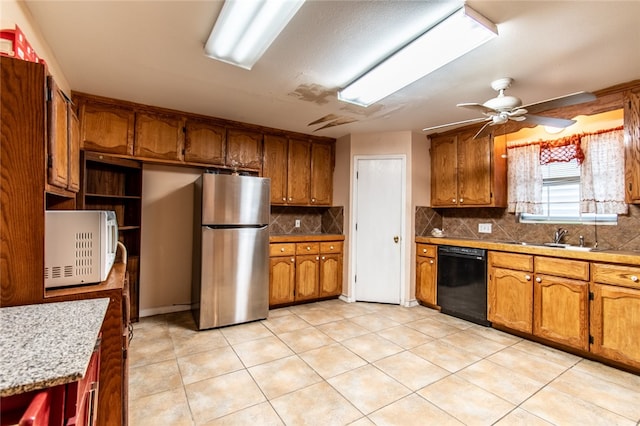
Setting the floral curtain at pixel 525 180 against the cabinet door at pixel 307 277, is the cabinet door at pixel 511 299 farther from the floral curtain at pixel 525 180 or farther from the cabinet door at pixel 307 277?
the cabinet door at pixel 307 277

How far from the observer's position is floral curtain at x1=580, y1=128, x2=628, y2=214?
108 inches

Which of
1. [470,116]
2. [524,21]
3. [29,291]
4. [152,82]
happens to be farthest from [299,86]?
[29,291]

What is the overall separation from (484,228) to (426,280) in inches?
39.2

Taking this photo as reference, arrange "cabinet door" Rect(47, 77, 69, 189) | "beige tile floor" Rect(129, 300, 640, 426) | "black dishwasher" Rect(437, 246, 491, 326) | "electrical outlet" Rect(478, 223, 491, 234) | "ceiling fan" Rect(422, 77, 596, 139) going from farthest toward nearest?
"electrical outlet" Rect(478, 223, 491, 234) < "black dishwasher" Rect(437, 246, 491, 326) < "ceiling fan" Rect(422, 77, 596, 139) < "beige tile floor" Rect(129, 300, 640, 426) < "cabinet door" Rect(47, 77, 69, 189)

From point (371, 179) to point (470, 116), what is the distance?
1.39 metres

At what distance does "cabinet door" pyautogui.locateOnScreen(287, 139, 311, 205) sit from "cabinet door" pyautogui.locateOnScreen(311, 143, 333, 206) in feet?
0.27

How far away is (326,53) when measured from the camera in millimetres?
2074

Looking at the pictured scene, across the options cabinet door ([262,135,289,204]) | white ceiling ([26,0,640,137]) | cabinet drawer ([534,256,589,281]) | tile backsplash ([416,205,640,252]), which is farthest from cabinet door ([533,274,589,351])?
cabinet door ([262,135,289,204])

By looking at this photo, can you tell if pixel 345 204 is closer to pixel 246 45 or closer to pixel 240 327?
pixel 240 327

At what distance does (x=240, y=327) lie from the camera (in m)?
3.17

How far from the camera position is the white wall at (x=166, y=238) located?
3.46 meters

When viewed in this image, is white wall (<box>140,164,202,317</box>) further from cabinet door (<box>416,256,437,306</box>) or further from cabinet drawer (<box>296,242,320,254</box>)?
cabinet door (<box>416,256,437,306</box>)

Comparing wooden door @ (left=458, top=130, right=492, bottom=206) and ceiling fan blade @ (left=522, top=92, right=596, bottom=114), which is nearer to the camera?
ceiling fan blade @ (left=522, top=92, right=596, bottom=114)

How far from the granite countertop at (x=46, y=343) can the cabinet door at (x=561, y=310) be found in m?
3.34
